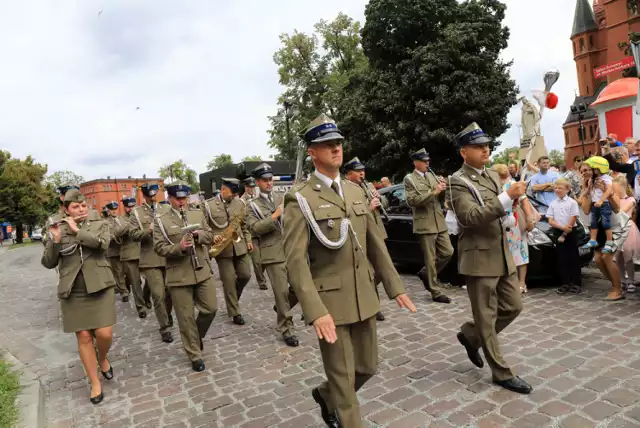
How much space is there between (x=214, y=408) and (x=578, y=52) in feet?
259

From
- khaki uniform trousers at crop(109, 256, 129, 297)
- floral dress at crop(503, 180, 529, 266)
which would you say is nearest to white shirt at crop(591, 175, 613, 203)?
floral dress at crop(503, 180, 529, 266)

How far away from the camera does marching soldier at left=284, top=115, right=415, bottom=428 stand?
2898 mm

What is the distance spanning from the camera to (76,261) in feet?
15.7

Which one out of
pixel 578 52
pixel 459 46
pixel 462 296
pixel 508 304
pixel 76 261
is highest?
pixel 578 52

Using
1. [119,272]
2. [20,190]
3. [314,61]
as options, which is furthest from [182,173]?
[119,272]

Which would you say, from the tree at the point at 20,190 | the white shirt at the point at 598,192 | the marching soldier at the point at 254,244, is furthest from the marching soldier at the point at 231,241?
the tree at the point at 20,190

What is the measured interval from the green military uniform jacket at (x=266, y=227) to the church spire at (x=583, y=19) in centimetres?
7562

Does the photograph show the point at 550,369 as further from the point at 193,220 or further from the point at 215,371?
the point at 193,220

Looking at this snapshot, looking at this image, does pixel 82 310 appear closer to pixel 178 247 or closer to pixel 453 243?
pixel 178 247

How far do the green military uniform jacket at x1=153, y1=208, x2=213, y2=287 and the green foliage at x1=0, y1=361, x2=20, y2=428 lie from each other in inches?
72.0

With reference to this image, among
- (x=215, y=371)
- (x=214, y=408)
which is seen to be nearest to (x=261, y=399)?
(x=214, y=408)

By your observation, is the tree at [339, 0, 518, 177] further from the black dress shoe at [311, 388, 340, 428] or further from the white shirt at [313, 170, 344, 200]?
the black dress shoe at [311, 388, 340, 428]

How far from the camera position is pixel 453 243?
327 inches

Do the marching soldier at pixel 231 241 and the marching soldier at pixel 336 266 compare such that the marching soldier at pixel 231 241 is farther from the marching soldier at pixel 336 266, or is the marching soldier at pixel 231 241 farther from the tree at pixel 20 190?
the tree at pixel 20 190
